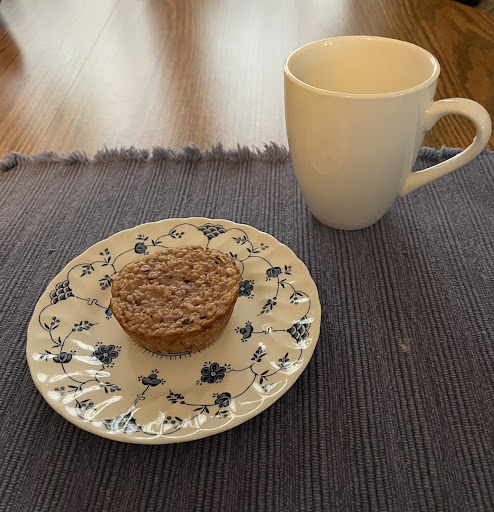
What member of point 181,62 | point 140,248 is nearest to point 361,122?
point 140,248

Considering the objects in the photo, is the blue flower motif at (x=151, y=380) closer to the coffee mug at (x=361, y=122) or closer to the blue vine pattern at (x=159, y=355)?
the blue vine pattern at (x=159, y=355)

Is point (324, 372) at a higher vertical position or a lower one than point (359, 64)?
lower

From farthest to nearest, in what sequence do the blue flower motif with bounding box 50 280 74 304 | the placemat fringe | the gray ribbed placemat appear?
the placemat fringe
the blue flower motif with bounding box 50 280 74 304
the gray ribbed placemat

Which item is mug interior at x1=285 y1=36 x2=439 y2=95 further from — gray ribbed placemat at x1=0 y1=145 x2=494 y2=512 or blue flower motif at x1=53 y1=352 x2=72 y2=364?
blue flower motif at x1=53 y1=352 x2=72 y2=364

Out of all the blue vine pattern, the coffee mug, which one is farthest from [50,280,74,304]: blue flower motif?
the coffee mug

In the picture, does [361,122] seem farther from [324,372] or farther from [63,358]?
[63,358]

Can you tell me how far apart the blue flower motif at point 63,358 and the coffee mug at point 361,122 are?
306 mm

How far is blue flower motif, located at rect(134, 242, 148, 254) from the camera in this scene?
51 centimetres

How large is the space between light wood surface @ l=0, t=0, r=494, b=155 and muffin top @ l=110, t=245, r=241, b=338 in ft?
1.03

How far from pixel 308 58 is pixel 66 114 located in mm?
437

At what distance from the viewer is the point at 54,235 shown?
22.7 inches

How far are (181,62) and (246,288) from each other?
601mm

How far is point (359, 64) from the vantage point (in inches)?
22.7

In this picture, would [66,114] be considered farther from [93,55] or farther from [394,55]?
[394,55]
